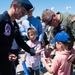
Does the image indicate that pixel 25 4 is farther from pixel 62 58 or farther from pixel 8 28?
pixel 62 58

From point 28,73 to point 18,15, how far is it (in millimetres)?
2208

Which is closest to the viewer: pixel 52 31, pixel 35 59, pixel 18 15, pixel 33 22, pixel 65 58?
pixel 18 15

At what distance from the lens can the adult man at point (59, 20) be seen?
14.0 ft

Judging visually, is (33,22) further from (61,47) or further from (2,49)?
(2,49)

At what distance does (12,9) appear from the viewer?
319 centimetres

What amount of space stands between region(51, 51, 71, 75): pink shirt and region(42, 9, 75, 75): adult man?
30.8 inches

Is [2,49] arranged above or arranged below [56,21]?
below

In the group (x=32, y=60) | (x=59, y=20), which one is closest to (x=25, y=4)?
(x=59, y=20)

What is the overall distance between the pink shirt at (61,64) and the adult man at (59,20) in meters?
0.78

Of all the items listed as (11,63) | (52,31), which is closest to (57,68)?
(11,63)

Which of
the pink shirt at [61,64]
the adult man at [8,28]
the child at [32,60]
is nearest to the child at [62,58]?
the pink shirt at [61,64]

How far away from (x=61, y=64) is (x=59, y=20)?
993mm

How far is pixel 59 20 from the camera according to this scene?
4.36 m

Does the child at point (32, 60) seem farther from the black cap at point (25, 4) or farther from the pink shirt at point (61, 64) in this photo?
the black cap at point (25, 4)
